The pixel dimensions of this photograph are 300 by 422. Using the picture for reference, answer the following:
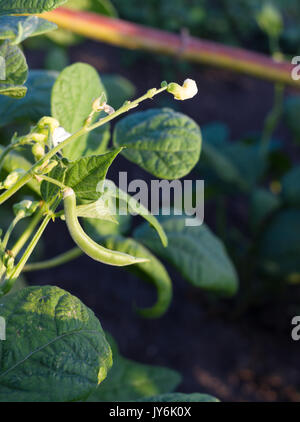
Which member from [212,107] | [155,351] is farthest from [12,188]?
[212,107]

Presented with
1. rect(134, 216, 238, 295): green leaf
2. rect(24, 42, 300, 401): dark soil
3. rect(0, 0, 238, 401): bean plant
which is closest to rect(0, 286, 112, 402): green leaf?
rect(0, 0, 238, 401): bean plant

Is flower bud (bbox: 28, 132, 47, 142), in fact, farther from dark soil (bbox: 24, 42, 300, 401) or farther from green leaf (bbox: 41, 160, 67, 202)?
dark soil (bbox: 24, 42, 300, 401)

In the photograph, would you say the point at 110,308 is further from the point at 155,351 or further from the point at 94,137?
the point at 94,137

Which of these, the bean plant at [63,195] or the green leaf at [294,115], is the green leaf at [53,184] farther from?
the green leaf at [294,115]

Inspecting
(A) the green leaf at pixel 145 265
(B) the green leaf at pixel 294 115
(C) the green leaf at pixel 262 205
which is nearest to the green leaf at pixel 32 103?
(A) the green leaf at pixel 145 265

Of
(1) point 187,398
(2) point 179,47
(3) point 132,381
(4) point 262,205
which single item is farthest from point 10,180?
(4) point 262,205

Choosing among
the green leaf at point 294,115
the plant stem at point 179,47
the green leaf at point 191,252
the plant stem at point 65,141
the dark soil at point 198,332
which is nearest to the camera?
the plant stem at point 65,141

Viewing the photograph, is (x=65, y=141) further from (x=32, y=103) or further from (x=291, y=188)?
(x=291, y=188)
